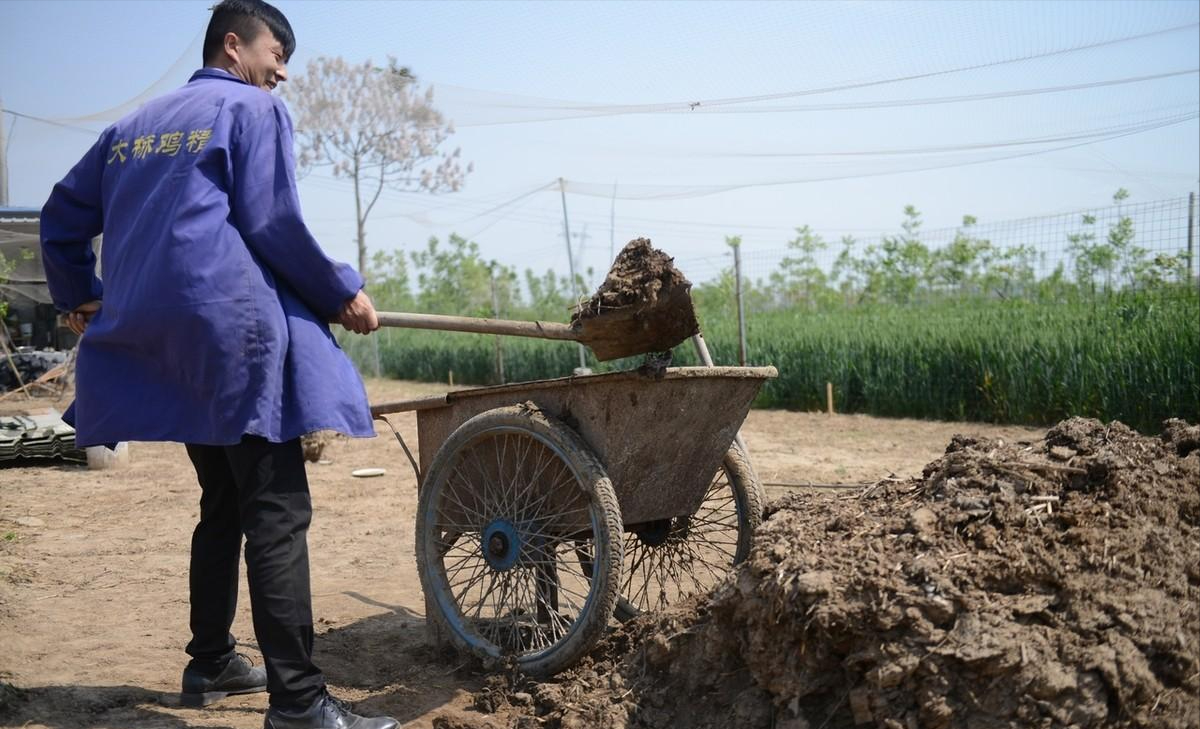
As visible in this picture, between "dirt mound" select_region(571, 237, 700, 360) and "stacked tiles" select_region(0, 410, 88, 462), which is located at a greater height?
"dirt mound" select_region(571, 237, 700, 360)

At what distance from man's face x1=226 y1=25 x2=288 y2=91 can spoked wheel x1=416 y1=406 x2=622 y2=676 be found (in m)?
1.25

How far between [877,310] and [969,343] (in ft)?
12.9

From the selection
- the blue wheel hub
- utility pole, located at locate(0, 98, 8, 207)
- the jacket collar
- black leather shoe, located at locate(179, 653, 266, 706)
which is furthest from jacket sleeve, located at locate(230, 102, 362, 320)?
utility pole, located at locate(0, 98, 8, 207)

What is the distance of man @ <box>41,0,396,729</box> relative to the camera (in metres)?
2.61

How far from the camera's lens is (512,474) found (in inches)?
131

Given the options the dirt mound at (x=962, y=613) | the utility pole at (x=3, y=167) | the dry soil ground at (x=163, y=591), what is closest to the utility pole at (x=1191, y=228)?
the dry soil ground at (x=163, y=591)

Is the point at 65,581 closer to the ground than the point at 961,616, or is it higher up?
closer to the ground

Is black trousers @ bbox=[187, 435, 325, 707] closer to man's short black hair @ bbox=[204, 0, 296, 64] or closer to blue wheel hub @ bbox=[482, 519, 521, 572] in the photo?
blue wheel hub @ bbox=[482, 519, 521, 572]

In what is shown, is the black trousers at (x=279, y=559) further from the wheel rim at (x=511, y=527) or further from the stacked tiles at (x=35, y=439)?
the stacked tiles at (x=35, y=439)

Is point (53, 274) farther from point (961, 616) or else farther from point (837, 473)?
point (837, 473)

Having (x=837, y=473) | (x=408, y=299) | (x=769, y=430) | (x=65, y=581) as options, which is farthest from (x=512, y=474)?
(x=408, y=299)

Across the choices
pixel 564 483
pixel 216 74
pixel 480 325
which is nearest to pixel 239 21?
pixel 216 74

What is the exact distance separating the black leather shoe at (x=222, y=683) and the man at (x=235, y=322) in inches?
22.9

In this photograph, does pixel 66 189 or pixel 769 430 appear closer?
pixel 66 189
